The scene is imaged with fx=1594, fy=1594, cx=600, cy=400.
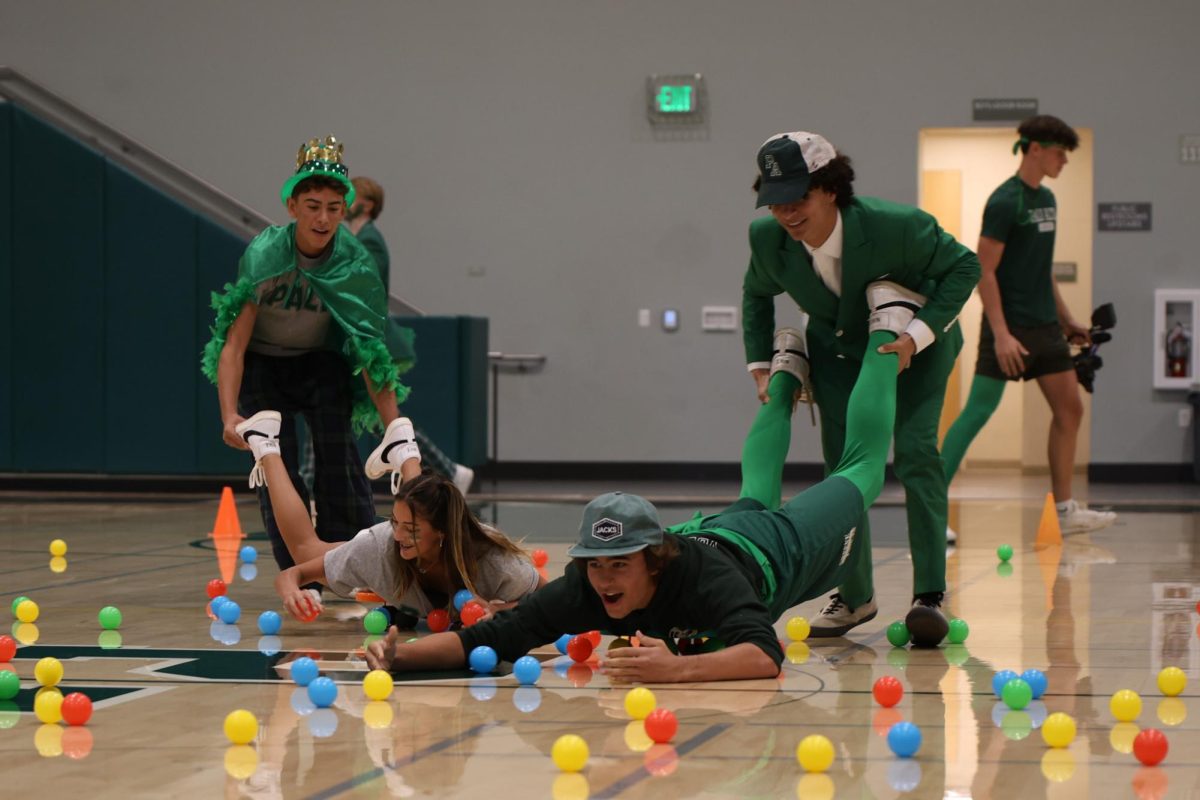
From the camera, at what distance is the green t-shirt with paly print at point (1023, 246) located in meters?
7.95

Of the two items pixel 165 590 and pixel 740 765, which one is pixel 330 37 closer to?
pixel 165 590

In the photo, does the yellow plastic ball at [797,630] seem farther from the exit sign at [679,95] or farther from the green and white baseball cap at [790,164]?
the exit sign at [679,95]

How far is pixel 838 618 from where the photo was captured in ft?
16.8

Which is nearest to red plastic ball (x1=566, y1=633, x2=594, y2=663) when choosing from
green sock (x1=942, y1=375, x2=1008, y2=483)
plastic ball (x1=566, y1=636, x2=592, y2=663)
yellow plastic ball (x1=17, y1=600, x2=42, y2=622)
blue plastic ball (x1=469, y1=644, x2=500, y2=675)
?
plastic ball (x1=566, y1=636, x2=592, y2=663)

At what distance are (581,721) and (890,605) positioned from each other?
8.13ft

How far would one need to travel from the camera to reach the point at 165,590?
621 centimetres

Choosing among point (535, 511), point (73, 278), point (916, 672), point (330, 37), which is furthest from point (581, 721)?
point (330, 37)

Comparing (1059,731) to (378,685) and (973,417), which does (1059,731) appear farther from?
(973,417)

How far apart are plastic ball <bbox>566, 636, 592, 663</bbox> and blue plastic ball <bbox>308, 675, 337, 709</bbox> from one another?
844mm

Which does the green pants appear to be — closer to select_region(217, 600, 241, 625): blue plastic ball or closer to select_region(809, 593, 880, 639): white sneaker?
select_region(809, 593, 880, 639): white sneaker

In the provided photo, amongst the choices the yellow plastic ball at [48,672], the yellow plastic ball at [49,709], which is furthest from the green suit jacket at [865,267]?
the yellow plastic ball at [49,709]

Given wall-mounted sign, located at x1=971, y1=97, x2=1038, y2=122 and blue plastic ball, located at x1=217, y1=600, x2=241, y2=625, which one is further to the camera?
wall-mounted sign, located at x1=971, y1=97, x2=1038, y2=122

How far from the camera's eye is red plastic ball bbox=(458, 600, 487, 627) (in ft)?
15.7

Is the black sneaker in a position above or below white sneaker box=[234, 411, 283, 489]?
below
